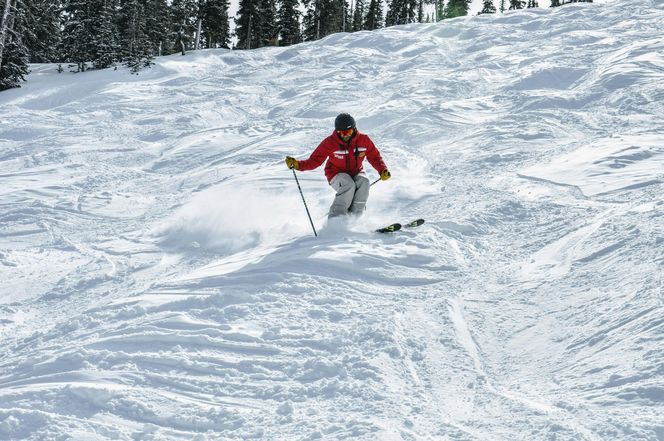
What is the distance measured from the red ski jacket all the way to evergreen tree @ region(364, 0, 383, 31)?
49.2 meters

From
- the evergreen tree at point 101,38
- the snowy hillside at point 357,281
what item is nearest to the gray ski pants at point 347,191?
the snowy hillside at point 357,281

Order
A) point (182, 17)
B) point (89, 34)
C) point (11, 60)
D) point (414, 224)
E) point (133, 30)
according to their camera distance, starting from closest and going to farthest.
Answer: point (414, 224), point (11, 60), point (89, 34), point (133, 30), point (182, 17)

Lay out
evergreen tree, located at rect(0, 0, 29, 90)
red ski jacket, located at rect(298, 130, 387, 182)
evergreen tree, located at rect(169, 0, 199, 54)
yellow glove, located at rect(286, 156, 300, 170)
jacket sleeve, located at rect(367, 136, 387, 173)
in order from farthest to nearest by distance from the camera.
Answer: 1. evergreen tree, located at rect(169, 0, 199, 54)
2. evergreen tree, located at rect(0, 0, 29, 90)
3. jacket sleeve, located at rect(367, 136, 387, 173)
4. red ski jacket, located at rect(298, 130, 387, 182)
5. yellow glove, located at rect(286, 156, 300, 170)

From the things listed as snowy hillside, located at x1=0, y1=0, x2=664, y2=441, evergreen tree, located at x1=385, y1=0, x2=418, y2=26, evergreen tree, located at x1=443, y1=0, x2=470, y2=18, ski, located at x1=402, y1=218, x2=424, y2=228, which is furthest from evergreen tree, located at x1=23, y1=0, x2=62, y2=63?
evergreen tree, located at x1=443, y1=0, x2=470, y2=18

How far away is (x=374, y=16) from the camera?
5425cm

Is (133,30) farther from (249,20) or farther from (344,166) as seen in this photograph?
(344,166)

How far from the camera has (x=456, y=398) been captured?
355cm

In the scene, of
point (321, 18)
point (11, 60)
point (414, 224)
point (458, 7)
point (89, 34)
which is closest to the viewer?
point (414, 224)

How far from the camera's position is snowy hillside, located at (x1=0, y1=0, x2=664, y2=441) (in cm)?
338

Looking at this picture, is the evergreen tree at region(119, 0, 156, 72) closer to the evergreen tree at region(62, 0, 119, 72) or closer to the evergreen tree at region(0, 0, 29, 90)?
the evergreen tree at region(62, 0, 119, 72)

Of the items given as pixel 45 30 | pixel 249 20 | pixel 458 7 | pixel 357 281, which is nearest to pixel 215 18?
pixel 249 20

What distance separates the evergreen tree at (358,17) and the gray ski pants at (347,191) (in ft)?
170

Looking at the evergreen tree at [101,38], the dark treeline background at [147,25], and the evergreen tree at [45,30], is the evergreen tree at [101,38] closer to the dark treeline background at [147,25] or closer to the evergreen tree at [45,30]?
the dark treeline background at [147,25]

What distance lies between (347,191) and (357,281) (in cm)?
219
